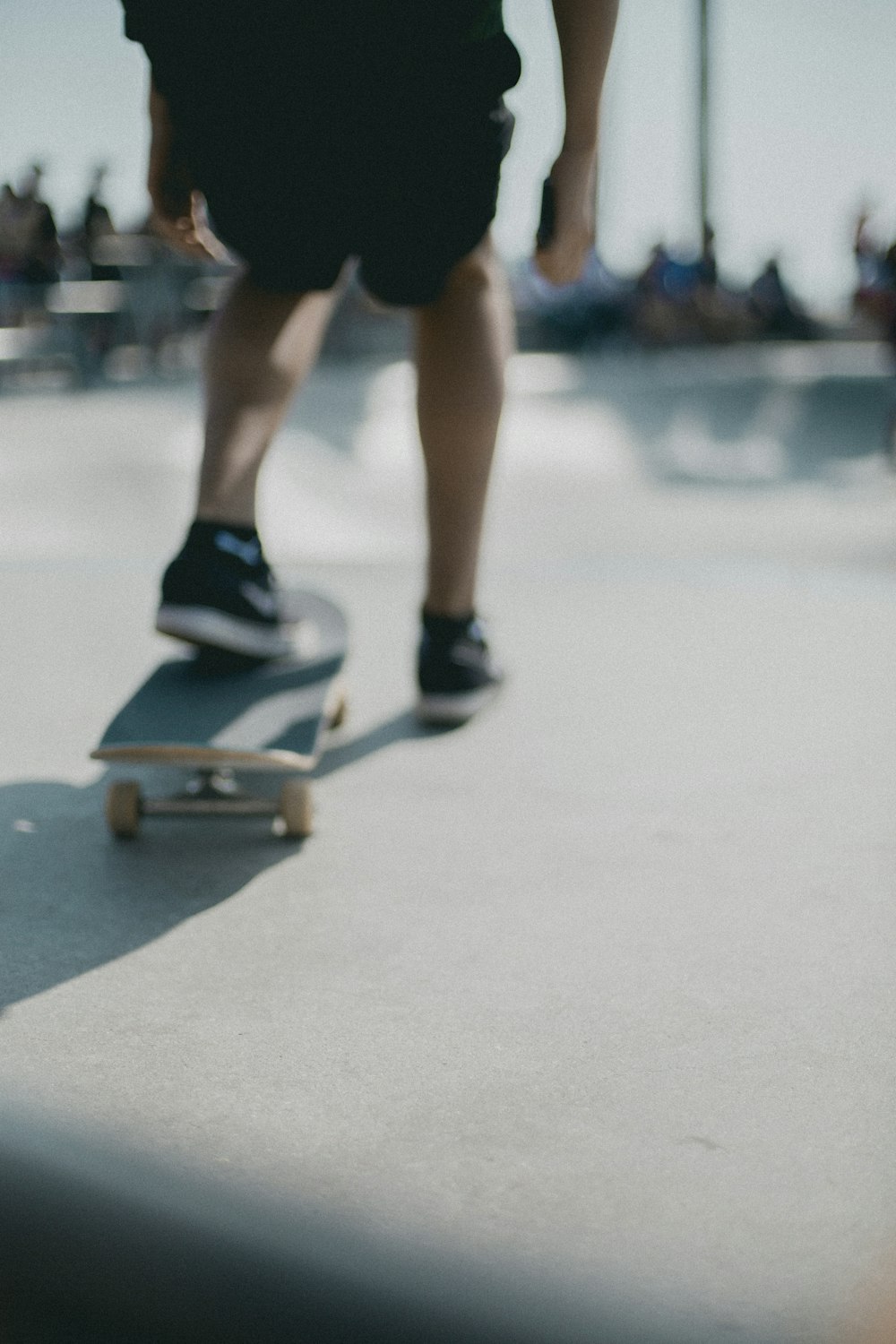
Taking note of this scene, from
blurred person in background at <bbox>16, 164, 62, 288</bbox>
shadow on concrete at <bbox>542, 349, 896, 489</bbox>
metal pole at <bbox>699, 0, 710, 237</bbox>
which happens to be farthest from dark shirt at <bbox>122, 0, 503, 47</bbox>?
metal pole at <bbox>699, 0, 710, 237</bbox>

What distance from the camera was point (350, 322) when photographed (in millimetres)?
12156

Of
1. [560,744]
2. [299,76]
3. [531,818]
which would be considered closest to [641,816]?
[531,818]

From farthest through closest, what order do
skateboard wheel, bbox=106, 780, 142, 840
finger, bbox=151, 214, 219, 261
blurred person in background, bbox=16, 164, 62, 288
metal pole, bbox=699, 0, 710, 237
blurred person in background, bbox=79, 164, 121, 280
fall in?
metal pole, bbox=699, 0, 710, 237 < blurred person in background, bbox=79, 164, 121, 280 < blurred person in background, bbox=16, 164, 62, 288 < finger, bbox=151, 214, 219, 261 < skateboard wheel, bbox=106, 780, 142, 840

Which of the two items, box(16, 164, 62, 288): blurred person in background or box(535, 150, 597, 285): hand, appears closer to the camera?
box(535, 150, 597, 285): hand

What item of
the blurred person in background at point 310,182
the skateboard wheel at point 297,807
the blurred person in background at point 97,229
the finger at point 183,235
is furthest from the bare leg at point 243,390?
the blurred person in background at point 97,229

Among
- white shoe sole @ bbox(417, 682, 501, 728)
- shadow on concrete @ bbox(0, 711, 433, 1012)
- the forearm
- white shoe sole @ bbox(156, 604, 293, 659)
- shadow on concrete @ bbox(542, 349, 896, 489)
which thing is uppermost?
the forearm

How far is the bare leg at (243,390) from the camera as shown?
59.5 inches

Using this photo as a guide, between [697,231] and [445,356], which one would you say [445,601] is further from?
[697,231]

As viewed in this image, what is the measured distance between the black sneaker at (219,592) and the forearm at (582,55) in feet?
2.01

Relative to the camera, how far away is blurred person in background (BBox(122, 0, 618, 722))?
4.59ft

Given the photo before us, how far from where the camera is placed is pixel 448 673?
179 cm

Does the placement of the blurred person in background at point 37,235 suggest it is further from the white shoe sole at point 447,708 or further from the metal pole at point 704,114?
the metal pole at point 704,114

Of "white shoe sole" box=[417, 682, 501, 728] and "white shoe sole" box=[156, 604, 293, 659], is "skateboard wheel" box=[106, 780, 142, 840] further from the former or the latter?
"white shoe sole" box=[417, 682, 501, 728]

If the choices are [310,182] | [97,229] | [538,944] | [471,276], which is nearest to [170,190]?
[310,182]
